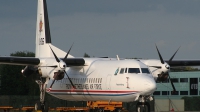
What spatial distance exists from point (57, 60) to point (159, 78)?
6.31 m

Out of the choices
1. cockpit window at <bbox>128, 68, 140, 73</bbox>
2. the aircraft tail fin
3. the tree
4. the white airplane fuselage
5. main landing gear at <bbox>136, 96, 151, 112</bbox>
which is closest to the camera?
main landing gear at <bbox>136, 96, 151, 112</bbox>

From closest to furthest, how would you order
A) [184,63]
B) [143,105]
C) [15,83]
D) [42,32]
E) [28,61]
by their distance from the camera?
[143,105], [28,61], [184,63], [42,32], [15,83]

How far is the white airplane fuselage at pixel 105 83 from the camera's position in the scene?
88.0 ft

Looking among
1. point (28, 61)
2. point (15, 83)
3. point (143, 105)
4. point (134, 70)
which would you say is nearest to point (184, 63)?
point (134, 70)

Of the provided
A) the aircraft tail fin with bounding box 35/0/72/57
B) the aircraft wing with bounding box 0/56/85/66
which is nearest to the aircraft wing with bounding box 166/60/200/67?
the aircraft wing with bounding box 0/56/85/66

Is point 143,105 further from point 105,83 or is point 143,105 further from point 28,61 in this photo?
point 28,61

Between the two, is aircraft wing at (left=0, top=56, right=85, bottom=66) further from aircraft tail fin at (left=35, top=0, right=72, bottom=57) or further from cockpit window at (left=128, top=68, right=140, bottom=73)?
aircraft tail fin at (left=35, top=0, right=72, bottom=57)

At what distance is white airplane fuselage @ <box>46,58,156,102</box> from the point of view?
26812 millimetres

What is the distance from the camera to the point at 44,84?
32.0 m

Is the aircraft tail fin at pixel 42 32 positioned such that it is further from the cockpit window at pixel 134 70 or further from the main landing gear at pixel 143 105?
the main landing gear at pixel 143 105

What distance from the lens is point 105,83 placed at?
29.1 meters

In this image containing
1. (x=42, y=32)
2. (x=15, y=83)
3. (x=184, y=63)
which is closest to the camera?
(x=184, y=63)

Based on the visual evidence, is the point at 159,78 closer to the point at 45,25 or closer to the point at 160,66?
the point at 160,66

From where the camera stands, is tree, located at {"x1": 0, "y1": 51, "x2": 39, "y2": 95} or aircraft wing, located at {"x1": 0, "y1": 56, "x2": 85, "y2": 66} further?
tree, located at {"x1": 0, "y1": 51, "x2": 39, "y2": 95}
